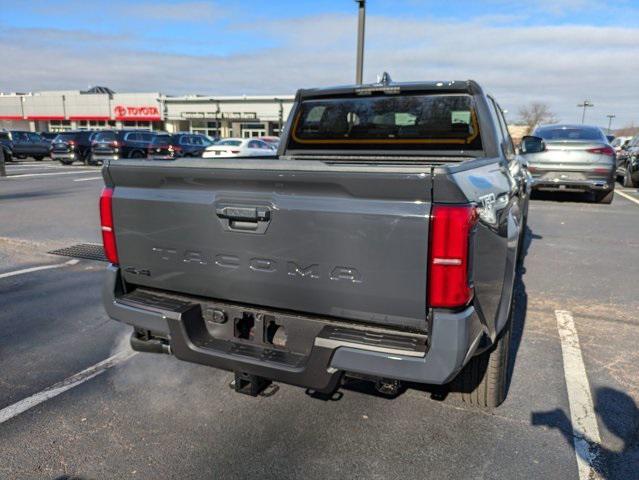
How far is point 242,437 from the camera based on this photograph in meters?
2.87

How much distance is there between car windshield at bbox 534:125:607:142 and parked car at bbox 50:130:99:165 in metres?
21.2

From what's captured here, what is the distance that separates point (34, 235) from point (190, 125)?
195 feet

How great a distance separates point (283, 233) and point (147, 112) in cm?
6719

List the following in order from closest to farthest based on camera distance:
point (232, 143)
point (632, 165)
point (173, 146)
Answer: point (632, 165)
point (232, 143)
point (173, 146)

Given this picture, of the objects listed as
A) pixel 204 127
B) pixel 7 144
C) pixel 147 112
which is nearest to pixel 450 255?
pixel 7 144

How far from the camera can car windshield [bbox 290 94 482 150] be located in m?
4.20

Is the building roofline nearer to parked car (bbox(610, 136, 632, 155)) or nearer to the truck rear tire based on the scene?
parked car (bbox(610, 136, 632, 155))

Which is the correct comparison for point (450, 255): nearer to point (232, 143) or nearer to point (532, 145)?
point (532, 145)

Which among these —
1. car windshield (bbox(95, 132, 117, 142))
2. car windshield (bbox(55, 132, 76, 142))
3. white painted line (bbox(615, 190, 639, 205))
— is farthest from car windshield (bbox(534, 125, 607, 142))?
car windshield (bbox(55, 132, 76, 142))

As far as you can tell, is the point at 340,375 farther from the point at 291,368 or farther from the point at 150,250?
the point at 150,250

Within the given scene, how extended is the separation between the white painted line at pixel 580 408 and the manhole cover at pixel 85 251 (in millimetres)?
5623

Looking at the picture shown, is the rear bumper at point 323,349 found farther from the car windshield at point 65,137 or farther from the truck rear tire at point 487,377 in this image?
the car windshield at point 65,137

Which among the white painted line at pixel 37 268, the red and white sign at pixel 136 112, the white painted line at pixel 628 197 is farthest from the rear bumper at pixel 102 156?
the red and white sign at pixel 136 112

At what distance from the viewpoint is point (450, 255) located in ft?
7.07
